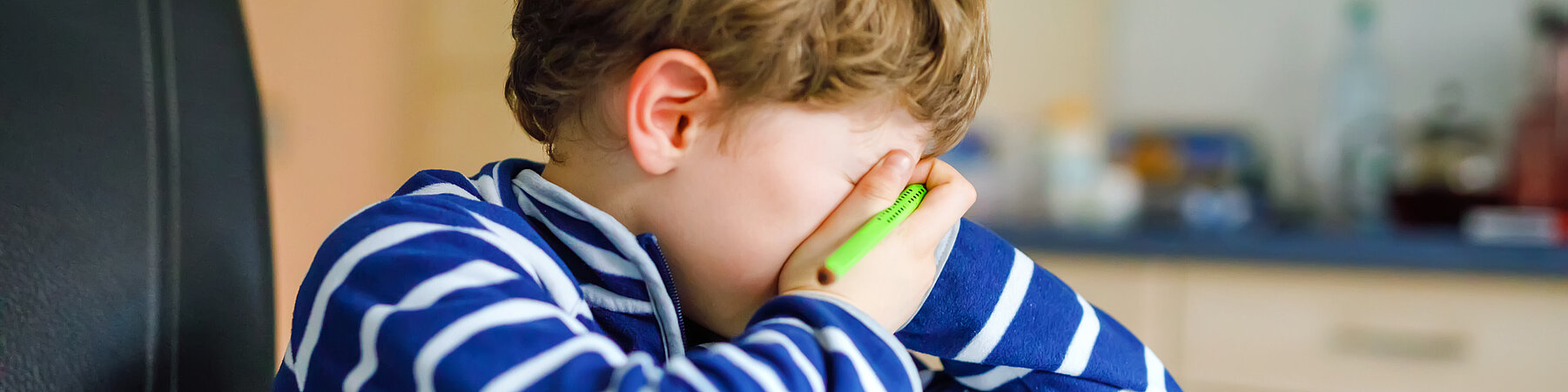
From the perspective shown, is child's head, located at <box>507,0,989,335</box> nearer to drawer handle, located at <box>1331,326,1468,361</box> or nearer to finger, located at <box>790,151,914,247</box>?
finger, located at <box>790,151,914,247</box>

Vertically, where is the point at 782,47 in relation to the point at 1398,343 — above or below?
above

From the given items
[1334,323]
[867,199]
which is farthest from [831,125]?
[1334,323]

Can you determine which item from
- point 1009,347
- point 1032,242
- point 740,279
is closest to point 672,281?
point 740,279

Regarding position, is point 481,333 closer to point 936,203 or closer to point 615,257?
point 615,257

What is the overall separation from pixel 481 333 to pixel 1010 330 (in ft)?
0.95

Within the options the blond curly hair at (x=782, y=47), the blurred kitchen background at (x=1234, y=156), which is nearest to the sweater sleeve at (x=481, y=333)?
the blond curly hair at (x=782, y=47)

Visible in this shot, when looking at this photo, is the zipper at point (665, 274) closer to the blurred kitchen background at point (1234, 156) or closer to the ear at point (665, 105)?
the ear at point (665, 105)

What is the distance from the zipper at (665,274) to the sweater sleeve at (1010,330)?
0.13 m

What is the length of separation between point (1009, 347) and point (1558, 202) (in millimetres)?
1259

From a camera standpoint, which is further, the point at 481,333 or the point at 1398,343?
the point at 1398,343

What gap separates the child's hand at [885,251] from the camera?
1.43 ft

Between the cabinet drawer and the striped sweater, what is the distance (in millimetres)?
964

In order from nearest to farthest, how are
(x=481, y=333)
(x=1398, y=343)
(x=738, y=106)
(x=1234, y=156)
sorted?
(x=481, y=333) → (x=738, y=106) → (x=1398, y=343) → (x=1234, y=156)

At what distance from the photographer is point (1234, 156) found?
5.42ft
